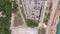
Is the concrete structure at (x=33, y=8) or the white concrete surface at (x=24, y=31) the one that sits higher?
the concrete structure at (x=33, y=8)

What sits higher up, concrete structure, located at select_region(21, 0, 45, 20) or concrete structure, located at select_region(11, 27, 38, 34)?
concrete structure, located at select_region(21, 0, 45, 20)

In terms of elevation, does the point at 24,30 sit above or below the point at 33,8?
below

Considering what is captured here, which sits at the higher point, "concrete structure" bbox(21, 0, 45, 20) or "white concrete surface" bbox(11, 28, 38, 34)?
"concrete structure" bbox(21, 0, 45, 20)

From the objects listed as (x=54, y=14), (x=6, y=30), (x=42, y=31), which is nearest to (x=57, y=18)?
(x=54, y=14)

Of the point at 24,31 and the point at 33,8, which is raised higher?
the point at 33,8

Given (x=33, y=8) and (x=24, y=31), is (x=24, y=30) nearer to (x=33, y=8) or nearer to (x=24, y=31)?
(x=24, y=31)

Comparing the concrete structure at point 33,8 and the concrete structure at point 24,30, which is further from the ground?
the concrete structure at point 33,8

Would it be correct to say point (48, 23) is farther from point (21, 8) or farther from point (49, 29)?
point (21, 8)

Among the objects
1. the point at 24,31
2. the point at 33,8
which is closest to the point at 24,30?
the point at 24,31

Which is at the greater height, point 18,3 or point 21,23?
point 18,3

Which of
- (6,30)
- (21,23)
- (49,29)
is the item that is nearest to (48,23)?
(49,29)
